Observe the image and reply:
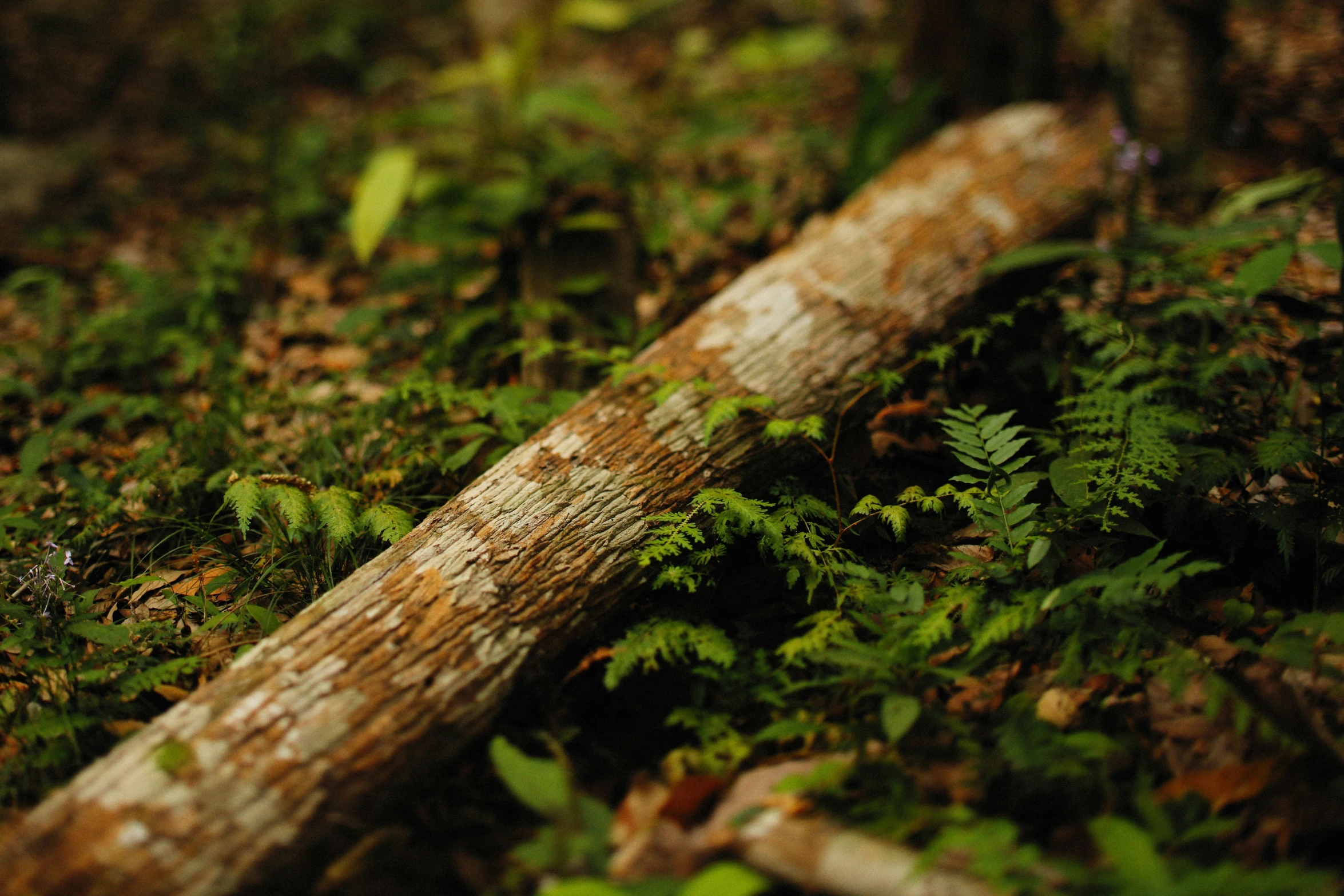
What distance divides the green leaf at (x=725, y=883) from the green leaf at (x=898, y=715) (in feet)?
1.21

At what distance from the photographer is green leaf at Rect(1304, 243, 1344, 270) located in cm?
215

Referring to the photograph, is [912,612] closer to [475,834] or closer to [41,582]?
[475,834]

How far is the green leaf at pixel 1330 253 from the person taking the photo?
2150 mm

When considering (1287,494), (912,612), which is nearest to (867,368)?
(912,612)

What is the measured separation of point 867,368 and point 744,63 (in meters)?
3.32

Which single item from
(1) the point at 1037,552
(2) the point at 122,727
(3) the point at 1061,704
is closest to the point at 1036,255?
(1) the point at 1037,552

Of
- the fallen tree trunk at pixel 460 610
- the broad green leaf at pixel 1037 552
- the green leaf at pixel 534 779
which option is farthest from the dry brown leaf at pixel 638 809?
the broad green leaf at pixel 1037 552

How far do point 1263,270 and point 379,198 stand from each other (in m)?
3.38

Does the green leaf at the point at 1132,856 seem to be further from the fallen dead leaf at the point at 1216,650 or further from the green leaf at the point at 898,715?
the fallen dead leaf at the point at 1216,650

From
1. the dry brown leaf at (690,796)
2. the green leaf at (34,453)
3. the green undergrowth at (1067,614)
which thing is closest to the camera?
the green undergrowth at (1067,614)

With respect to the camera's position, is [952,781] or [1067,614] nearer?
[952,781]

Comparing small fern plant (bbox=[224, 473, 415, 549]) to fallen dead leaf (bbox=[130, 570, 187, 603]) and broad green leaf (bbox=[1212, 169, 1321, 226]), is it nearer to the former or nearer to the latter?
fallen dead leaf (bbox=[130, 570, 187, 603])

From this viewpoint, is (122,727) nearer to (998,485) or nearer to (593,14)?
(998,485)

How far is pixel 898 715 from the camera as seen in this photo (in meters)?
1.48
